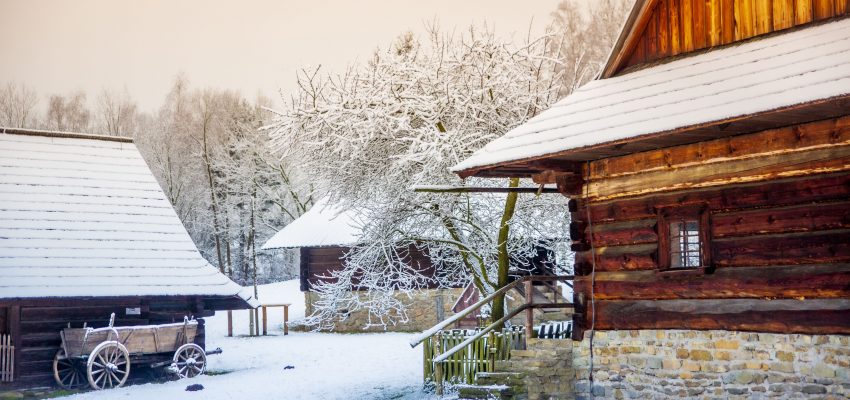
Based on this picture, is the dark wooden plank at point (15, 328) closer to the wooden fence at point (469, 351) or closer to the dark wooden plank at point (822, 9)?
the wooden fence at point (469, 351)

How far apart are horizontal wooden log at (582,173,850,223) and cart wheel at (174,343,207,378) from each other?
999 cm

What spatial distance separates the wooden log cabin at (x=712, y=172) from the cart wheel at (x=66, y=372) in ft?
31.5

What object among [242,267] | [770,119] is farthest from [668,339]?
[242,267]

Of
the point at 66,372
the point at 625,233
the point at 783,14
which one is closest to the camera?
the point at 783,14

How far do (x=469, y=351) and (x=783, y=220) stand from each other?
624 cm

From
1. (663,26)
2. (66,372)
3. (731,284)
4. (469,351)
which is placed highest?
(663,26)

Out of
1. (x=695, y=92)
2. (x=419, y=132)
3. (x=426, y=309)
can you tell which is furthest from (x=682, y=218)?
(x=426, y=309)

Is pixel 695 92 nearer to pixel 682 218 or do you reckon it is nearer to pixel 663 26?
pixel 682 218

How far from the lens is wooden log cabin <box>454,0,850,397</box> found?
891 cm

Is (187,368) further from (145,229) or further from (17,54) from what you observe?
(17,54)

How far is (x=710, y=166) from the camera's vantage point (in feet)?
32.7

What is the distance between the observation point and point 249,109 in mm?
44250

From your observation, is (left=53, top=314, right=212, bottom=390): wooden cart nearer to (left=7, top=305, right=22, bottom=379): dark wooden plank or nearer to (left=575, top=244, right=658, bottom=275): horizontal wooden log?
(left=7, top=305, right=22, bottom=379): dark wooden plank

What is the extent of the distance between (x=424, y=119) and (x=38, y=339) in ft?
27.7
